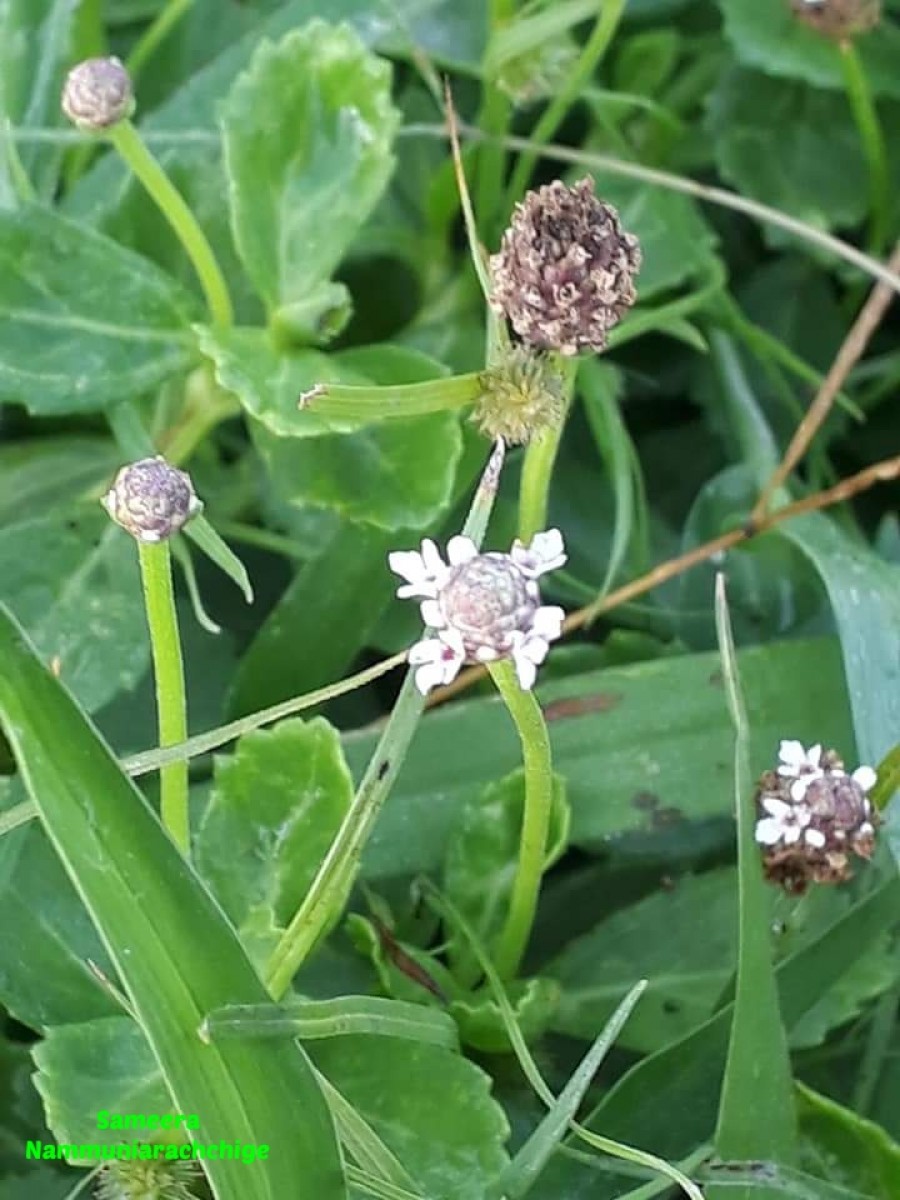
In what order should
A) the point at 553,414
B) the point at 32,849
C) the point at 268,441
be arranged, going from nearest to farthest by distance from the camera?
the point at 553,414 < the point at 32,849 < the point at 268,441

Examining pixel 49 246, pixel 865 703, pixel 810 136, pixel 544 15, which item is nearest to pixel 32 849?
pixel 49 246

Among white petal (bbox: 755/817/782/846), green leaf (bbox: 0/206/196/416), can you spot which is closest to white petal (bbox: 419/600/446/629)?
white petal (bbox: 755/817/782/846)

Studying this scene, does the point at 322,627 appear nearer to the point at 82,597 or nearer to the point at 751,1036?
the point at 82,597

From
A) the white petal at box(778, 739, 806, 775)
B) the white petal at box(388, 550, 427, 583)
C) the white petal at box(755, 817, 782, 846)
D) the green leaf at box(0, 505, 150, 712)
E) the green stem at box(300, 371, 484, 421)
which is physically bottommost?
the white petal at box(755, 817, 782, 846)

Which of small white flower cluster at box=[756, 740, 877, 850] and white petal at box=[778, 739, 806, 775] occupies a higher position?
white petal at box=[778, 739, 806, 775]

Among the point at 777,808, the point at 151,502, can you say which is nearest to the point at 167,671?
the point at 151,502

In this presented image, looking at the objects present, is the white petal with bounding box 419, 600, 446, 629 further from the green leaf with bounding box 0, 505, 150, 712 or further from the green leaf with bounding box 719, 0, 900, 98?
the green leaf with bounding box 719, 0, 900, 98

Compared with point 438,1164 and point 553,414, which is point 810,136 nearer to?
point 553,414
